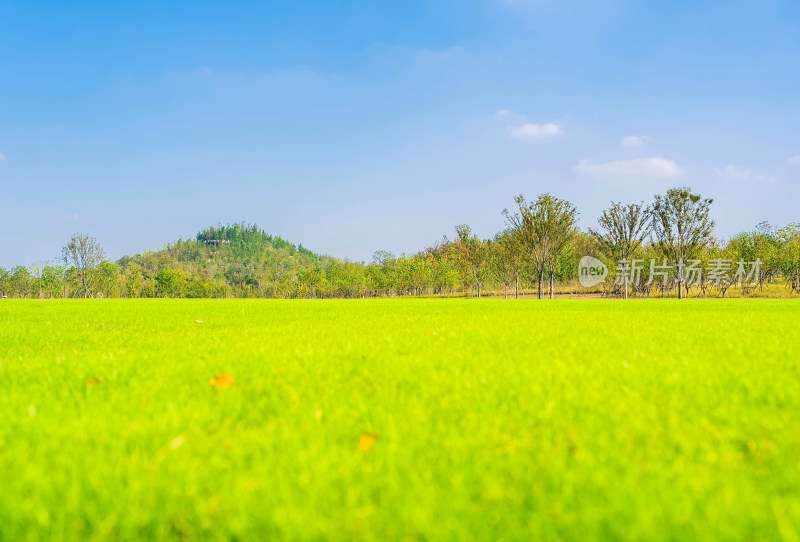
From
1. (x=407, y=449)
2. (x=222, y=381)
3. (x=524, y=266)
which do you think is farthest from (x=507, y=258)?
(x=407, y=449)

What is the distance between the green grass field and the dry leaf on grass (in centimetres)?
10

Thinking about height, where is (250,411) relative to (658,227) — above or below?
below

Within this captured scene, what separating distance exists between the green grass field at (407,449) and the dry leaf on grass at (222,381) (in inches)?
4.0

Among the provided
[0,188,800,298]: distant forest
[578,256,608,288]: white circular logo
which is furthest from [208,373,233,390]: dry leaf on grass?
[578,256,608,288]: white circular logo

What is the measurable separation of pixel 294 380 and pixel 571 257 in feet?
234

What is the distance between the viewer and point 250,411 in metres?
2.88

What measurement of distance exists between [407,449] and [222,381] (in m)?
2.18

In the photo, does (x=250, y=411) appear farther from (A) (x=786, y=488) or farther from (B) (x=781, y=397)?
(B) (x=781, y=397)

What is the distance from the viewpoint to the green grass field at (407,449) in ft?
5.30

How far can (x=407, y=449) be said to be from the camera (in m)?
2.18

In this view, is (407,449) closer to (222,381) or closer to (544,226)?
(222,381)

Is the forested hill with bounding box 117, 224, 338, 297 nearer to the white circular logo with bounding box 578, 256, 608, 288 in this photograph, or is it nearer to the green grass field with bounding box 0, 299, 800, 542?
the white circular logo with bounding box 578, 256, 608, 288

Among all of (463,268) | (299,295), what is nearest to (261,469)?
(463,268)

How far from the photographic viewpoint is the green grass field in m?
1.62
